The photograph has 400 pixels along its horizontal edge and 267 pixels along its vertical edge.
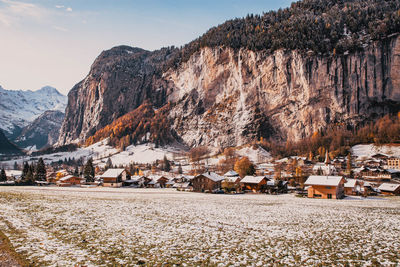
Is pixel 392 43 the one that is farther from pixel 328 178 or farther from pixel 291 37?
pixel 328 178

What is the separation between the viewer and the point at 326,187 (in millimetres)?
55156

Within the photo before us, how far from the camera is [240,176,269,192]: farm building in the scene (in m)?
69.4

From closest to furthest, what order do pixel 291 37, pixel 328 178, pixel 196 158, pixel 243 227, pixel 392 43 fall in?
pixel 243 227
pixel 328 178
pixel 392 43
pixel 196 158
pixel 291 37

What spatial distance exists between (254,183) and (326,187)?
1922 centimetres

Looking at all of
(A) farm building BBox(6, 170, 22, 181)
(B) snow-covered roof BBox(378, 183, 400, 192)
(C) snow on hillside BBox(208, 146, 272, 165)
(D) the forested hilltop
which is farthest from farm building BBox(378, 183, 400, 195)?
(D) the forested hilltop

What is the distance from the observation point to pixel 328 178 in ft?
186

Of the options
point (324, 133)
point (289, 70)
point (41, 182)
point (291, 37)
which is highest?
point (291, 37)

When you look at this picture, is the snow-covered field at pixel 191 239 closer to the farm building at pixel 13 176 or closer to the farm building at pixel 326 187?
the farm building at pixel 326 187

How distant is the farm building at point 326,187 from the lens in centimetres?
5419

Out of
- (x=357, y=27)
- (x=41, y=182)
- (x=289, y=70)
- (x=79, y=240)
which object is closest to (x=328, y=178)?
(x=79, y=240)

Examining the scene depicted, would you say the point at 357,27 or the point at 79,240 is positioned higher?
the point at 357,27

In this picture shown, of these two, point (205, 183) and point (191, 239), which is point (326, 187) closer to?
point (205, 183)

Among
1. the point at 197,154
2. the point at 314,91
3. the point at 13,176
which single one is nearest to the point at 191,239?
the point at 13,176

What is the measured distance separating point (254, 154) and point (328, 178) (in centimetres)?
10724
